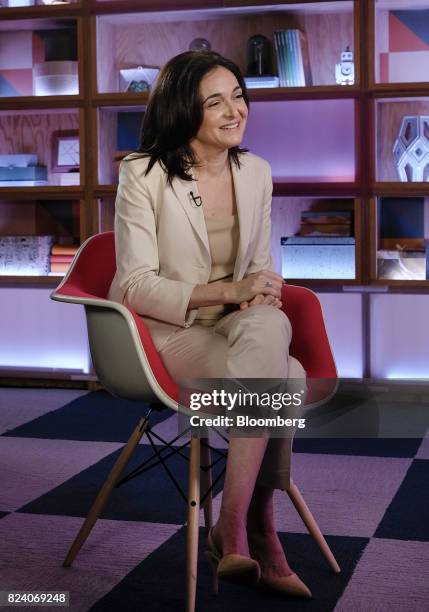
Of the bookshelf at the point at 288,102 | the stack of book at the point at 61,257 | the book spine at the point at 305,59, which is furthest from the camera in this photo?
the stack of book at the point at 61,257

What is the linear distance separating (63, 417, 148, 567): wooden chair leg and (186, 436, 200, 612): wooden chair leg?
0.24 m

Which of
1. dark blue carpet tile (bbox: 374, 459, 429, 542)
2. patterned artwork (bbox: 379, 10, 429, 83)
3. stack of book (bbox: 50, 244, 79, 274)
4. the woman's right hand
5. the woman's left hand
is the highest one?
patterned artwork (bbox: 379, 10, 429, 83)

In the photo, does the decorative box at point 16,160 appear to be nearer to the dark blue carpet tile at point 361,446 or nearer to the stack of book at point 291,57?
the stack of book at point 291,57

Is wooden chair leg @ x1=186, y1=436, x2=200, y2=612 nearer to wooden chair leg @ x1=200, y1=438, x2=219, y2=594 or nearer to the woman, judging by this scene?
the woman

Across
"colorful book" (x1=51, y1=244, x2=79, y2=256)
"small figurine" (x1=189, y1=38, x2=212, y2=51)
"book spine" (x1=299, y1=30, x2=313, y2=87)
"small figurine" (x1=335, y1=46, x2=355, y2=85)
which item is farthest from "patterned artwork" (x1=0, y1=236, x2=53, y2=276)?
"small figurine" (x1=335, y1=46, x2=355, y2=85)

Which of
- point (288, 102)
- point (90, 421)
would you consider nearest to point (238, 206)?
point (90, 421)

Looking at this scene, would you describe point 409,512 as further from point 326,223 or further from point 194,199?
point 326,223

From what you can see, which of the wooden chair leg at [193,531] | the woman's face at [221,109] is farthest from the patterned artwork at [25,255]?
the wooden chair leg at [193,531]

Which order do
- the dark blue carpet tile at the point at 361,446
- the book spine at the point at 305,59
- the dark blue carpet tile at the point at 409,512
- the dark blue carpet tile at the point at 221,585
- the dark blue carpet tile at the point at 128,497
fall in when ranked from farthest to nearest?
the book spine at the point at 305,59
the dark blue carpet tile at the point at 361,446
the dark blue carpet tile at the point at 128,497
the dark blue carpet tile at the point at 409,512
the dark blue carpet tile at the point at 221,585

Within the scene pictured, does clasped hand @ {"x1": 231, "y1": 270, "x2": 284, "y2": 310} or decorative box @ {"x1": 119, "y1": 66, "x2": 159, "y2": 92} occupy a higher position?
decorative box @ {"x1": 119, "y1": 66, "x2": 159, "y2": 92}

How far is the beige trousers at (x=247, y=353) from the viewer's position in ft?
7.07

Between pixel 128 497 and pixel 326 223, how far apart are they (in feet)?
6.87

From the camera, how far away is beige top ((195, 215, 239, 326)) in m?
2.50

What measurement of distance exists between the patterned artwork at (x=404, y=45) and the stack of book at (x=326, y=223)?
0.68 meters
